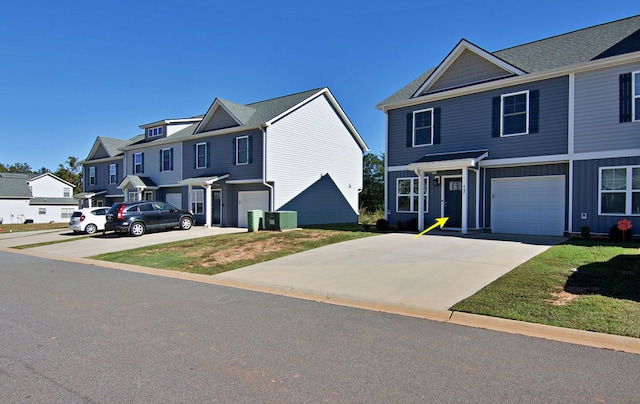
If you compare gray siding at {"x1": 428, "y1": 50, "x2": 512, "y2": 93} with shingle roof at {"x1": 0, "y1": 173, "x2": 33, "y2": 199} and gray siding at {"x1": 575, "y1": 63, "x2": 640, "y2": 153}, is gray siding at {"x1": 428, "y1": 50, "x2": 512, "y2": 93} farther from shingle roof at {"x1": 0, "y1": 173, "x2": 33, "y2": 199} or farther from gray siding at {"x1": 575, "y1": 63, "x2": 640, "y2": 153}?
shingle roof at {"x1": 0, "y1": 173, "x2": 33, "y2": 199}

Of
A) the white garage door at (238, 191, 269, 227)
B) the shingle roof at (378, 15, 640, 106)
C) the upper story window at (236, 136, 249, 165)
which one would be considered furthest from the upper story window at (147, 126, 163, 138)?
the shingle roof at (378, 15, 640, 106)

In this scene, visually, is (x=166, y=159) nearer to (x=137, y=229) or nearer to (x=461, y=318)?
(x=137, y=229)

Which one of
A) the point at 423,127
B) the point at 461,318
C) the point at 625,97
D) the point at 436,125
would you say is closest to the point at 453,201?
the point at 436,125

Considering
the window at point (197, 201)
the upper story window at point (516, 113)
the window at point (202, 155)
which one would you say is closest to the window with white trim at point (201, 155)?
the window at point (202, 155)

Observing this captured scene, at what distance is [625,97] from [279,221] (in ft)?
46.2

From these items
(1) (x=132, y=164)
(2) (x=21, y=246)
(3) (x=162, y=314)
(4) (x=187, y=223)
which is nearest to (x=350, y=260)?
(3) (x=162, y=314)

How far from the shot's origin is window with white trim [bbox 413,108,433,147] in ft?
57.4

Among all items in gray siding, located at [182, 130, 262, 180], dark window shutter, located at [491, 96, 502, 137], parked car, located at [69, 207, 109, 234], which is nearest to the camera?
dark window shutter, located at [491, 96, 502, 137]

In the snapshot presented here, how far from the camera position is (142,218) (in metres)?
20.2

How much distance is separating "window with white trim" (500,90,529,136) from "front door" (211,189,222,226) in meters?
16.6

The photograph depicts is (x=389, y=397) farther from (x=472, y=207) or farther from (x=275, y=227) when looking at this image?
(x=275, y=227)

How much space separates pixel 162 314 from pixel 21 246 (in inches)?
647

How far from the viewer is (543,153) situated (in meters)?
14.6

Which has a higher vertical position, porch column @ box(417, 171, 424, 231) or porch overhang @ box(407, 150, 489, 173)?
porch overhang @ box(407, 150, 489, 173)
